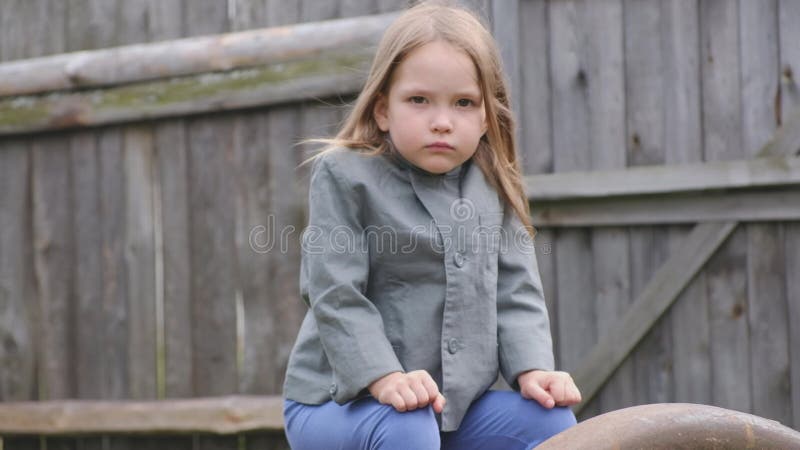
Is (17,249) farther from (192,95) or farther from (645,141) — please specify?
(645,141)

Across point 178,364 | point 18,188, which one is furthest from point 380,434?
point 18,188

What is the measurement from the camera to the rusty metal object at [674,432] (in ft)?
3.69

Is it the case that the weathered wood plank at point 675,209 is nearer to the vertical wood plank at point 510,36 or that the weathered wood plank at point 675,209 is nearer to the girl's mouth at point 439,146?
the vertical wood plank at point 510,36

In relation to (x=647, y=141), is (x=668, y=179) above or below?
below

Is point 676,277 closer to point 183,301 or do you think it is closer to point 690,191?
point 690,191

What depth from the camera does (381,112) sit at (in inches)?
75.8

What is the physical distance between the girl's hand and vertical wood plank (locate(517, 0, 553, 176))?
1804mm

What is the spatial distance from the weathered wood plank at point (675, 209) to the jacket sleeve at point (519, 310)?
1505mm

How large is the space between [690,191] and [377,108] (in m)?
1.65

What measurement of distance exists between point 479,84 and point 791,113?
5.47 ft

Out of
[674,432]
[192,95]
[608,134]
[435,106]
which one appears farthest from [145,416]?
[674,432]

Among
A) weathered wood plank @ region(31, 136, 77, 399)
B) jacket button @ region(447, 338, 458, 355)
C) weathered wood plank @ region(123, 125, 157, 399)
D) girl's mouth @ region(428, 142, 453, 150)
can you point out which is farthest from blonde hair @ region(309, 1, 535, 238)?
weathered wood plank @ region(31, 136, 77, 399)

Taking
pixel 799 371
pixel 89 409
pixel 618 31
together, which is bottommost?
pixel 89 409

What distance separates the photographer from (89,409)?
4.11 m
